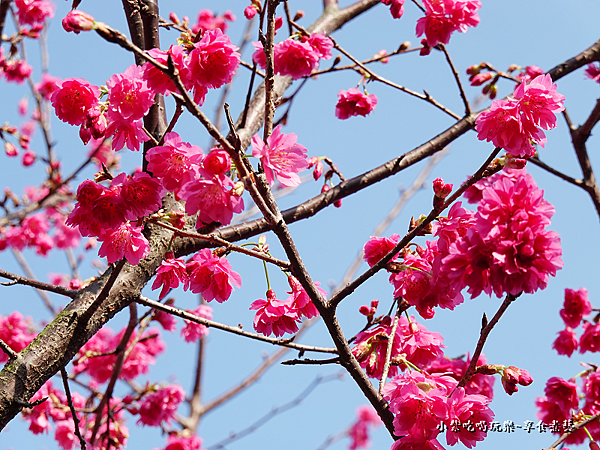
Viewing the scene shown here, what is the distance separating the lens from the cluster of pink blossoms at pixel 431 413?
1.39m

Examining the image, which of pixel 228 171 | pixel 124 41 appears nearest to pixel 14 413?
pixel 228 171

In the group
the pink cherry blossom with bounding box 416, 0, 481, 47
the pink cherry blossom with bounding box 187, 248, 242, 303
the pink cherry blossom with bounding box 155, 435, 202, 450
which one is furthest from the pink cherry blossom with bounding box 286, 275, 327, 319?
the pink cherry blossom with bounding box 155, 435, 202, 450

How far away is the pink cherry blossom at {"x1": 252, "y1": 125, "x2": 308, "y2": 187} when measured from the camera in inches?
49.3

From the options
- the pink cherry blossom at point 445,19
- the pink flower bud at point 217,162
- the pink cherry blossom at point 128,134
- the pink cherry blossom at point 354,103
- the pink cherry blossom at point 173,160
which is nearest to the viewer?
the pink flower bud at point 217,162

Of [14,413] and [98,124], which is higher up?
[98,124]

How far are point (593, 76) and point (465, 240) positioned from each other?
295cm

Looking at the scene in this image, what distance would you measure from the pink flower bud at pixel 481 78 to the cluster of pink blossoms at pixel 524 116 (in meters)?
1.64

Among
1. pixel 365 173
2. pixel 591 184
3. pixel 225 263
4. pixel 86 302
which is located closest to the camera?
pixel 225 263

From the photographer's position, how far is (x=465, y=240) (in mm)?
1189

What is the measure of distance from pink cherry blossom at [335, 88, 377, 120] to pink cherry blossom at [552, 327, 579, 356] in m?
1.96

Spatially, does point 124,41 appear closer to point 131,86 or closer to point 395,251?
point 131,86

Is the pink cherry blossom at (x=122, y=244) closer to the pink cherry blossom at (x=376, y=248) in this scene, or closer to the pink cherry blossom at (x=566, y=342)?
the pink cherry blossom at (x=376, y=248)

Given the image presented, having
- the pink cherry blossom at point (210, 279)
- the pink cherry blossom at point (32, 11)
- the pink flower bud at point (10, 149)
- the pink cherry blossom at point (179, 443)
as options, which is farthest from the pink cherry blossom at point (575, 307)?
the pink cherry blossom at point (32, 11)

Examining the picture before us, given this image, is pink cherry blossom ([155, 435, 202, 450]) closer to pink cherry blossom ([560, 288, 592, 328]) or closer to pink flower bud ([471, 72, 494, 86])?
pink cherry blossom ([560, 288, 592, 328])
